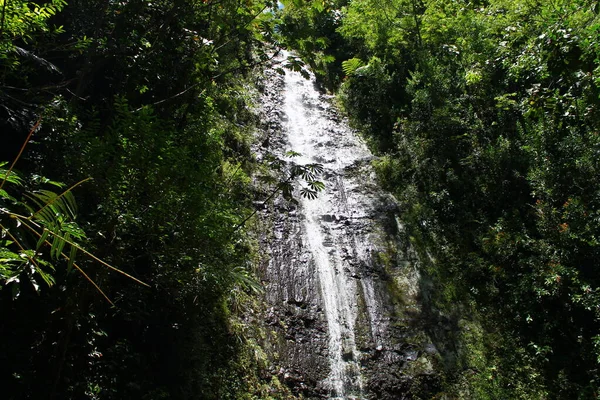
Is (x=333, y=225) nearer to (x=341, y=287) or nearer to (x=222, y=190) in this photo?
(x=341, y=287)

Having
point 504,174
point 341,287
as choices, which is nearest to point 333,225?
point 341,287

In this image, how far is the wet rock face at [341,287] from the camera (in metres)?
6.34

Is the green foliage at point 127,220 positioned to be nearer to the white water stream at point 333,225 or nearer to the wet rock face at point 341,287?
the wet rock face at point 341,287

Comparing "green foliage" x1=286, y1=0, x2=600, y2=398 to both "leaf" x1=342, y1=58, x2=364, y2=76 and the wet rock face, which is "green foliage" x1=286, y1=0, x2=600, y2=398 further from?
the wet rock face

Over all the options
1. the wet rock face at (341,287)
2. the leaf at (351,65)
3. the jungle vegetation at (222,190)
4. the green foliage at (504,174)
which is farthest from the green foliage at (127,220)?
the leaf at (351,65)

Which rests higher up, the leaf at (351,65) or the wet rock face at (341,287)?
the leaf at (351,65)

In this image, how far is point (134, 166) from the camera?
3215mm

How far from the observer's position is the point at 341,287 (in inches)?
303

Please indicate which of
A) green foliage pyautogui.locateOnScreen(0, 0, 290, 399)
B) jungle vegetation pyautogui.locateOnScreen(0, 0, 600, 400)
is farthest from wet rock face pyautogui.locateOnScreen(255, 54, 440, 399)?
green foliage pyautogui.locateOnScreen(0, 0, 290, 399)

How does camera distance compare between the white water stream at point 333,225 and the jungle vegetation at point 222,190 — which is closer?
the jungle vegetation at point 222,190

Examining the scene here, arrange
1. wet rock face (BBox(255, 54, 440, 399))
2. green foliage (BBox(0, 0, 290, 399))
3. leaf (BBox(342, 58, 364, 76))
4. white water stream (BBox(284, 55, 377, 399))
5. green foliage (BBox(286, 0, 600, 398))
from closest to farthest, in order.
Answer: green foliage (BBox(0, 0, 290, 399)) < green foliage (BBox(286, 0, 600, 398)) < wet rock face (BBox(255, 54, 440, 399)) < white water stream (BBox(284, 55, 377, 399)) < leaf (BBox(342, 58, 364, 76))

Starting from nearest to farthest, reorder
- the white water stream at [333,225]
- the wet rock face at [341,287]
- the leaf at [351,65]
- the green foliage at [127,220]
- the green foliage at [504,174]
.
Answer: the green foliage at [127,220]
the green foliage at [504,174]
the wet rock face at [341,287]
the white water stream at [333,225]
the leaf at [351,65]

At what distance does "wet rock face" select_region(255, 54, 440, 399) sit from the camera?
250 inches

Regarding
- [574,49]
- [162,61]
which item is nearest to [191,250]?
→ [162,61]
